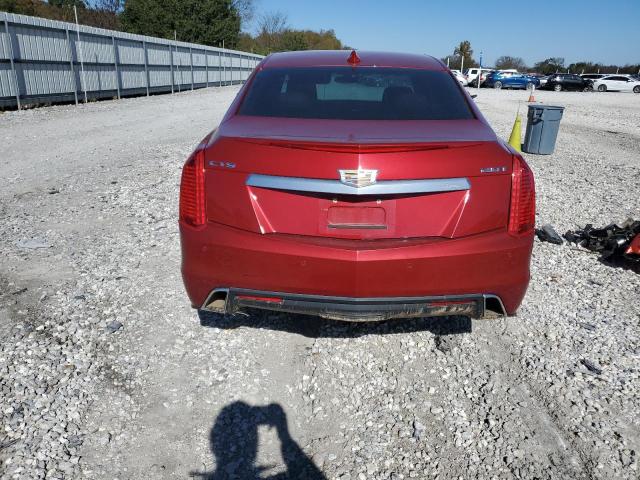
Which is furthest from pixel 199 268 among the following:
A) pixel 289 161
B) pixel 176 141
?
pixel 176 141

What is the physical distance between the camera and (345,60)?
3.71m

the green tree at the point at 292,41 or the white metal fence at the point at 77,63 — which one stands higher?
the green tree at the point at 292,41

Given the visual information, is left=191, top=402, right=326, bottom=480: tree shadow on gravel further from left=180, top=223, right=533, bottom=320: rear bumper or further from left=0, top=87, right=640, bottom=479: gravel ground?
left=180, top=223, right=533, bottom=320: rear bumper

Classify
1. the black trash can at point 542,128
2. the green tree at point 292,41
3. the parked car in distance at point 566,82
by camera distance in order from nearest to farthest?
1. the black trash can at point 542,128
2. the parked car in distance at point 566,82
3. the green tree at point 292,41

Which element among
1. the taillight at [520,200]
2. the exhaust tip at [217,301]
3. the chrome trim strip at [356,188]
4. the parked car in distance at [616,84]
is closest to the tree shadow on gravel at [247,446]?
the exhaust tip at [217,301]

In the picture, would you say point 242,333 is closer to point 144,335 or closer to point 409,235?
point 144,335

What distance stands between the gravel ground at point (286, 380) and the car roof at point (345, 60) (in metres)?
1.78

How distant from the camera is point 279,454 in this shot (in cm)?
240

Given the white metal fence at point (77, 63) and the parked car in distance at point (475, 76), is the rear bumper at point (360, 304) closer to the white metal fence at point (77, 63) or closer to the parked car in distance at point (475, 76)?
the white metal fence at point (77, 63)

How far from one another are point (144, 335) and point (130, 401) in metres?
0.68

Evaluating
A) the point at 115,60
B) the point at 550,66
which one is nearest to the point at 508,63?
the point at 550,66

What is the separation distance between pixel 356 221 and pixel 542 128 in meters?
9.52

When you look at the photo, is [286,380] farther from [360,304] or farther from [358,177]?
[358,177]

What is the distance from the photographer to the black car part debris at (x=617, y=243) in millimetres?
4668
